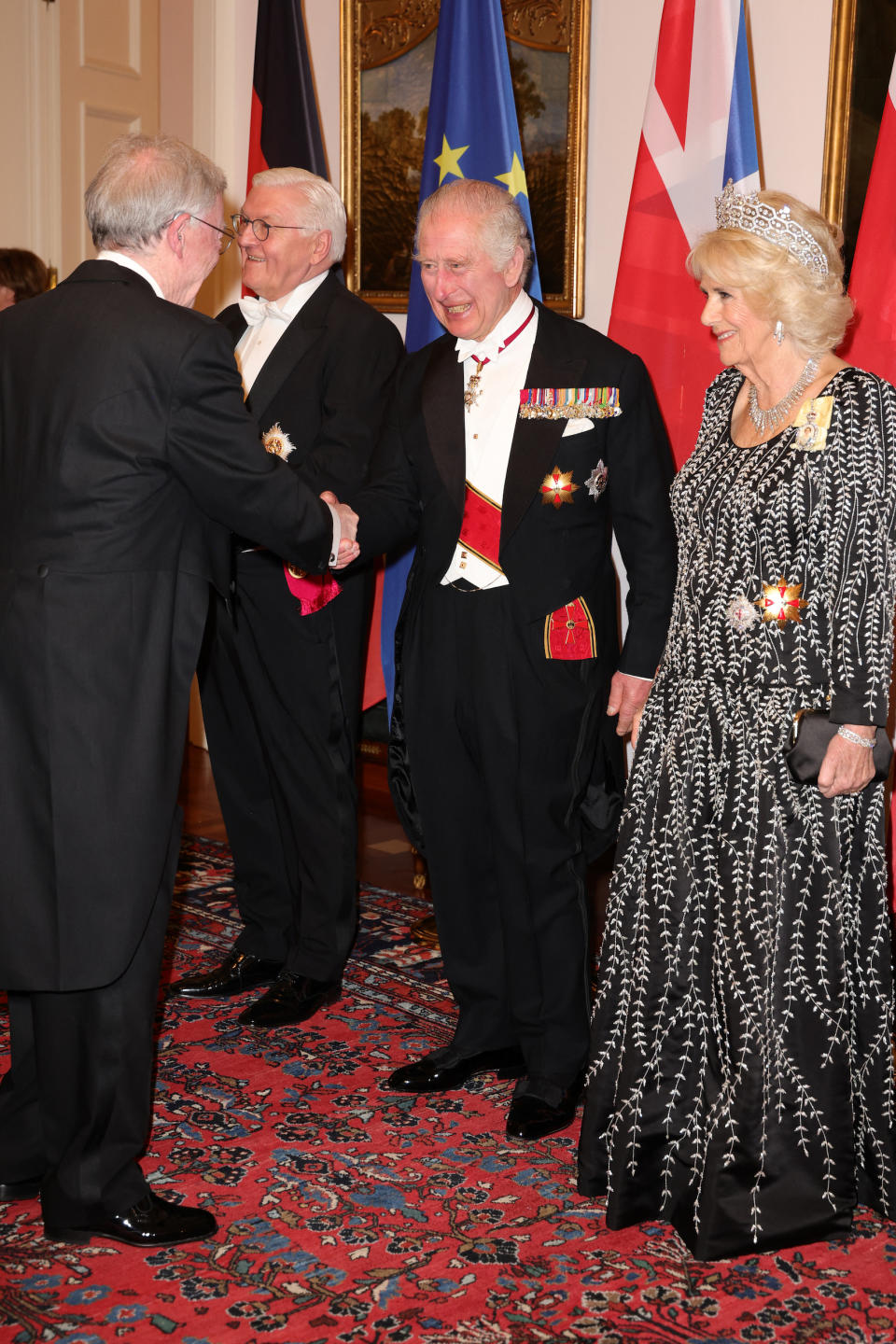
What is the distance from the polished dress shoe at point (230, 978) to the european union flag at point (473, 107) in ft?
2.76

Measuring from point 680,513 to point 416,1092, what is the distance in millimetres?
1338

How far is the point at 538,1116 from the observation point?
8.91 ft

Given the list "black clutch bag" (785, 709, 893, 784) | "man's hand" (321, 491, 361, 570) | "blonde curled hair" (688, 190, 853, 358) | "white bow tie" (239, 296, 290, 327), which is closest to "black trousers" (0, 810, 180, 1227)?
"man's hand" (321, 491, 361, 570)

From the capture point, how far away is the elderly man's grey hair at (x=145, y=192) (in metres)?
2.18

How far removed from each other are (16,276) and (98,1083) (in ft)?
10.3

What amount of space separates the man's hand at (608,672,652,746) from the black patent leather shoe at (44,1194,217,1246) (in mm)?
1210

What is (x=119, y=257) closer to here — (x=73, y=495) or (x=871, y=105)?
(x=73, y=495)

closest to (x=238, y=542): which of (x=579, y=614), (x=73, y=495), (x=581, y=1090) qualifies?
(x=579, y=614)

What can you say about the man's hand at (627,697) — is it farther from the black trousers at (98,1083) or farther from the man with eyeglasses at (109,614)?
the black trousers at (98,1083)

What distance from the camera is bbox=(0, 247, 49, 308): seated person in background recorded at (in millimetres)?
4508

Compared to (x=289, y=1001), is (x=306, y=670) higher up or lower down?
higher up

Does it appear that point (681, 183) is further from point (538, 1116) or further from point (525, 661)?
point (538, 1116)

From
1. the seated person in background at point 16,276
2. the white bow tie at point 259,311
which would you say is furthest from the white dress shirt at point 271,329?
the seated person in background at point 16,276

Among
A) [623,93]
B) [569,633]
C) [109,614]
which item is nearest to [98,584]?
[109,614]
